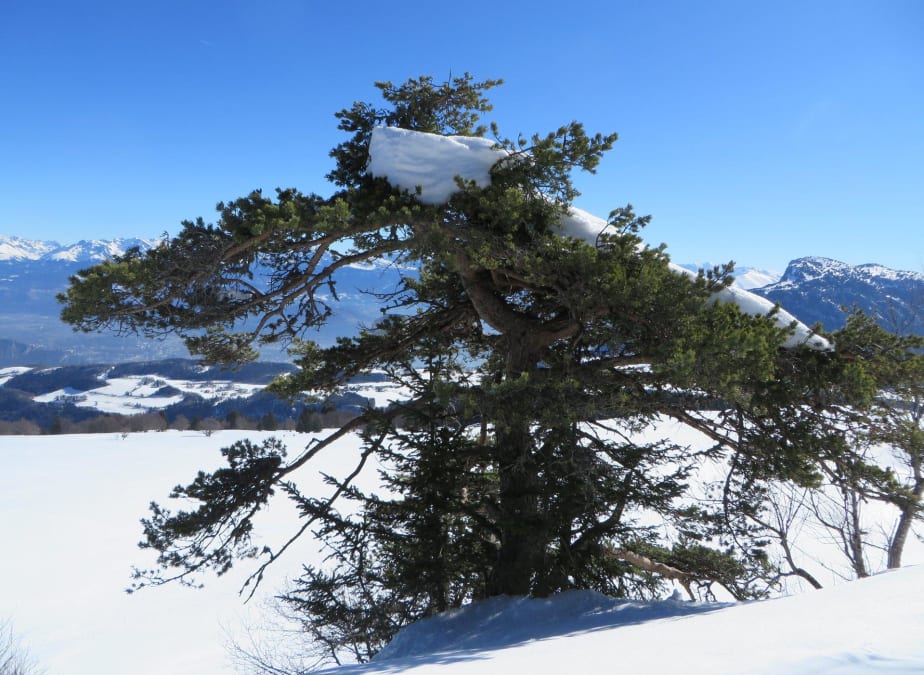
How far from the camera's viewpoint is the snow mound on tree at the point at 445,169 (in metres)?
6.16

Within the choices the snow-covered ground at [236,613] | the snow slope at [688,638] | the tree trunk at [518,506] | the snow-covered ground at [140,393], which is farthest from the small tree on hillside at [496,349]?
the snow-covered ground at [140,393]

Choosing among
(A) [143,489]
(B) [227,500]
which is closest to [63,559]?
(A) [143,489]

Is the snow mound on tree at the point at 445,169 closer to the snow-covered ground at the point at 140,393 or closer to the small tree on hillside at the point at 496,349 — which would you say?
the small tree on hillside at the point at 496,349

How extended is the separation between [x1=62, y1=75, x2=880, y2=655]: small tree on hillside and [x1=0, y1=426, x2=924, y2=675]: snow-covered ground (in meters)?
1.17

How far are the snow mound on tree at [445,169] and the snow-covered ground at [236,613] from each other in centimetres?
276

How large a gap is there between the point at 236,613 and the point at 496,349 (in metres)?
24.4

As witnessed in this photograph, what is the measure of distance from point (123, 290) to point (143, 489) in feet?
136

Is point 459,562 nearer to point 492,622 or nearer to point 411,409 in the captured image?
point 492,622

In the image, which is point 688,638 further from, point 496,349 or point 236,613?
point 236,613

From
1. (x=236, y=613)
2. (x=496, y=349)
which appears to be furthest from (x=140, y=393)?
(x=496, y=349)

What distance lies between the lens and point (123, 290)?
17.5 ft

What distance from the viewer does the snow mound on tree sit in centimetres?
616

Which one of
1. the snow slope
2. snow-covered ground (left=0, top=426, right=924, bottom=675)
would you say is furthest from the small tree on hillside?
snow-covered ground (left=0, top=426, right=924, bottom=675)

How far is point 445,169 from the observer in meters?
6.21
